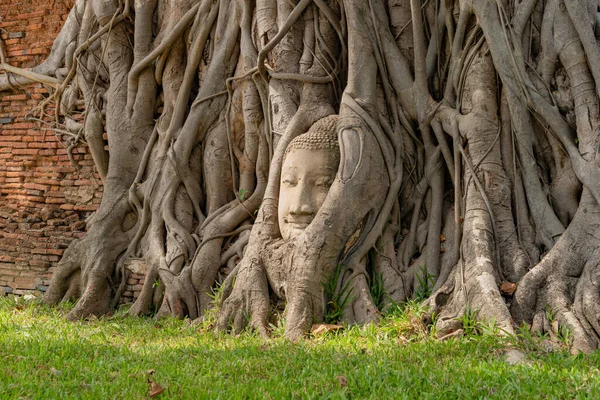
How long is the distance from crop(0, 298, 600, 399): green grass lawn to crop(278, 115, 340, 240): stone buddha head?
2.88 ft

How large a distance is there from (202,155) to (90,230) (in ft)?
4.31

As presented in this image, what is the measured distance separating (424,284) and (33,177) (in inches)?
199

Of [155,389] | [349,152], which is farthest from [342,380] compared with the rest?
[349,152]

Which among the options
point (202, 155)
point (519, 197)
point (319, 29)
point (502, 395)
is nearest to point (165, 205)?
point (202, 155)

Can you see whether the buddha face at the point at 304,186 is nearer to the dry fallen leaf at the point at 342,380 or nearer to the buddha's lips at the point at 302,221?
the buddha's lips at the point at 302,221

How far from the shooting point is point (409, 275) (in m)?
5.36

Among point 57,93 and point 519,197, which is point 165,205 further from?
point 519,197

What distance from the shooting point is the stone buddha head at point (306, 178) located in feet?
17.8

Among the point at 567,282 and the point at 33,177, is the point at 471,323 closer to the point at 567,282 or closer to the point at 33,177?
the point at 567,282

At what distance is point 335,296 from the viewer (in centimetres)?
519

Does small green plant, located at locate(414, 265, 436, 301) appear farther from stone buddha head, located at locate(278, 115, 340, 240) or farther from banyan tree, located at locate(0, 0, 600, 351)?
stone buddha head, located at locate(278, 115, 340, 240)

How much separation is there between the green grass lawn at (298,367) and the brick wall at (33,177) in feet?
9.06

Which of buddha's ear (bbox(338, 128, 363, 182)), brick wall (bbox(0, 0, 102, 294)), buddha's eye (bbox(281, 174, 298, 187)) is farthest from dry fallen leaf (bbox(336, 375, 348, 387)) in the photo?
brick wall (bbox(0, 0, 102, 294))

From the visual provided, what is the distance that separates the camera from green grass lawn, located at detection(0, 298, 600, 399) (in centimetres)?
339
